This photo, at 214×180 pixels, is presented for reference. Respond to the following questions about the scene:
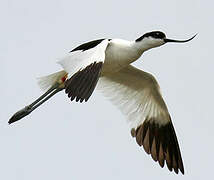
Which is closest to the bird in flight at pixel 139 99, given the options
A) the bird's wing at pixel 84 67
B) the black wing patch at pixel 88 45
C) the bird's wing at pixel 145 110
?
the bird's wing at pixel 145 110

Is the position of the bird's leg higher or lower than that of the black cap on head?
lower

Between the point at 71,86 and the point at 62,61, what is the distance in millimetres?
1377

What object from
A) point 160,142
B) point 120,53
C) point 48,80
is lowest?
point 160,142

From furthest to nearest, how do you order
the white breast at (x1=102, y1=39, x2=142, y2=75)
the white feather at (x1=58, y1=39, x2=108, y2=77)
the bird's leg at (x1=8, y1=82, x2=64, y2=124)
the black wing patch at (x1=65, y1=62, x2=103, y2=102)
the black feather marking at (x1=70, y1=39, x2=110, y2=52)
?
the bird's leg at (x1=8, y1=82, x2=64, y2=124)
the white breast at (x1=102, y1=39, x2=142, y2=75)
the black feather marking at (x1=70, y1=39, x2=110, y2=52)
the white feather at (x1=58, y1=39, x2=108, y2=77)
the black wing patch at (x1=65, y1=62, x2=103, y2=102)

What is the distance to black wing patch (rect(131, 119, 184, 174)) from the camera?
41.1 ft

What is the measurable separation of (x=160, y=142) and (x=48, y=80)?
2130 mm

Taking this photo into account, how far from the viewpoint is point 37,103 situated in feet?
41.9

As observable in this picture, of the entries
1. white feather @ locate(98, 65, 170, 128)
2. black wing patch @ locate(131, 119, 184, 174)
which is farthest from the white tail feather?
black wing patch @ locate(131, 119, 184, 174)

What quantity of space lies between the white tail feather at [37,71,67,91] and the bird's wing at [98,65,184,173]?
2.50 ft

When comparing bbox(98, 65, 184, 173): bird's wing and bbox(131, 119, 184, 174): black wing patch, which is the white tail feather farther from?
bbox(131, 119, 184, 174): black wing patch

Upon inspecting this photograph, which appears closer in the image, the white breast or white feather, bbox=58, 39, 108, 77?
white feather, bbox=58, 39, 108, 77

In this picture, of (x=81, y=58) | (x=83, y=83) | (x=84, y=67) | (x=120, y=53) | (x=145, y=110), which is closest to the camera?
(x=83, y=83)

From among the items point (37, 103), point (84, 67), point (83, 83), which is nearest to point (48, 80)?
point (37, 103)

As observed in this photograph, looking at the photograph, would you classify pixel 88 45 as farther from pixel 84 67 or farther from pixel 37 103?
pixel 37 103
